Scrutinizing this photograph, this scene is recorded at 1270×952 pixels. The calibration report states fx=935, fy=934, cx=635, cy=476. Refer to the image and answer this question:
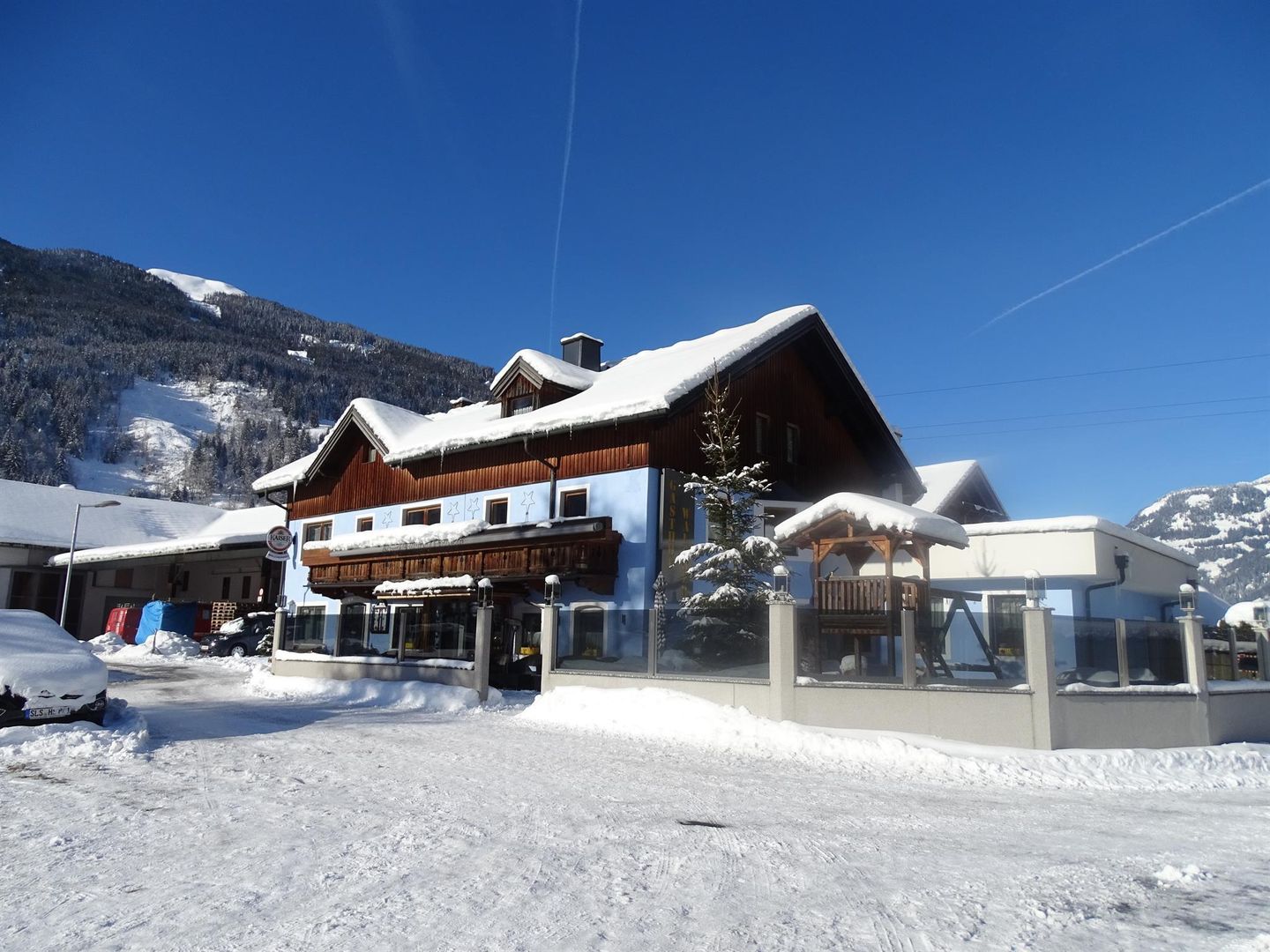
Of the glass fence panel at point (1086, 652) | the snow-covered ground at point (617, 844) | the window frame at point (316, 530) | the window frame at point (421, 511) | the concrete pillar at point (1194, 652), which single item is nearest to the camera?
the snow-covered ground at point (617, 844)

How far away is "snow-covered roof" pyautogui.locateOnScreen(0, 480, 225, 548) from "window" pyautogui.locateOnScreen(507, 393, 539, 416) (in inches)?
938

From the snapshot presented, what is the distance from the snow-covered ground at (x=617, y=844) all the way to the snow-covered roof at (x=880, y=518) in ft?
14.2

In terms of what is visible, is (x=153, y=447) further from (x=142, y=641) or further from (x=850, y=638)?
(x=850, y=638)

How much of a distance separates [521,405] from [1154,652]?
18.3 m

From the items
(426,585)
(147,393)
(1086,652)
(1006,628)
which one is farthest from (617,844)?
(147,393)

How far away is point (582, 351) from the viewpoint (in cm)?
3105

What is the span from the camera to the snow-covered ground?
5.19 metres

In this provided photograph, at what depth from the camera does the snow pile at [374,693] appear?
1859 centimetres

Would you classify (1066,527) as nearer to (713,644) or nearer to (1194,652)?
(1194,652)

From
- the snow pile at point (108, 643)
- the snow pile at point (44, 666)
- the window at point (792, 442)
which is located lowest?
the snow pile at point (108, 643)

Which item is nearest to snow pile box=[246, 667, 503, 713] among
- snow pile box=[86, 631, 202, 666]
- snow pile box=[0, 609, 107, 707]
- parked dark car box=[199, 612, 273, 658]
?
snow pile box=[0, 609, 107, 707]

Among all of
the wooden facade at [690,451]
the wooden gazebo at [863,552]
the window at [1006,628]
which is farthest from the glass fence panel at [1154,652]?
the wooden facade at [690,451]

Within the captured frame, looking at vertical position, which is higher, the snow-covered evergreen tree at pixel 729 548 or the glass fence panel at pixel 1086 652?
the snow-covered evergreen tree at pixel 729 548

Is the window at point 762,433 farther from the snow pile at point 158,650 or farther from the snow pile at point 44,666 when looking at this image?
the snow pile at point 158,650
